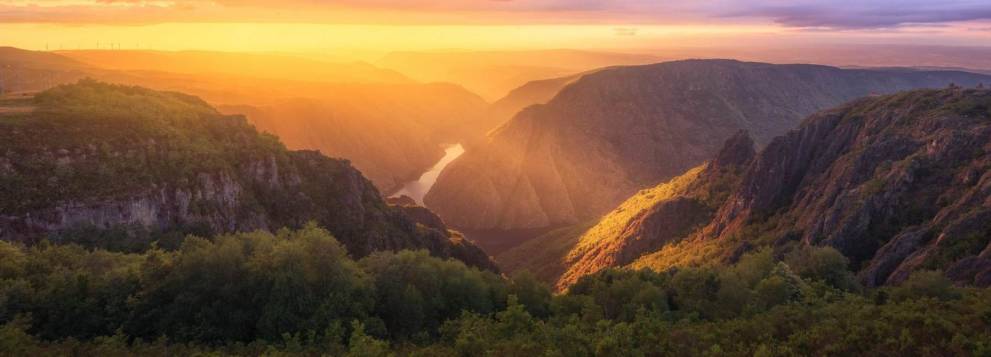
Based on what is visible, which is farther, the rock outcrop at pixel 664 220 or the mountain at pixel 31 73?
Result: the mountain at pixel 31 73

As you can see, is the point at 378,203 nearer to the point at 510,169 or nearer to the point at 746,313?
the point at 746,313

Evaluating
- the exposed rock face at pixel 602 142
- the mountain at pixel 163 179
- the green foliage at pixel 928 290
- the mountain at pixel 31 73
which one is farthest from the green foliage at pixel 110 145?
the mountain at pixel 31 73

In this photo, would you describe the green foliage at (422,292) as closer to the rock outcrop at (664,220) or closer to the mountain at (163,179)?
the mountain at (163,179)

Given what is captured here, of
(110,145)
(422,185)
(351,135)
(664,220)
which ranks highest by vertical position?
(110,145)

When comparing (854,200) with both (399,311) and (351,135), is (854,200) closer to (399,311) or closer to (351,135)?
(399,311)

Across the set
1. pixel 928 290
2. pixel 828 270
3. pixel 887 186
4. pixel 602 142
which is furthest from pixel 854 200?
pixel 602 142

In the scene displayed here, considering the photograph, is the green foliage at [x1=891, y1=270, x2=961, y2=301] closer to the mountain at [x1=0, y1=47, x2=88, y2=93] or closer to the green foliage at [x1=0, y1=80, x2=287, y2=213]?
the green foliage at [x1=0, y1=80, x2=287, y2=213]
